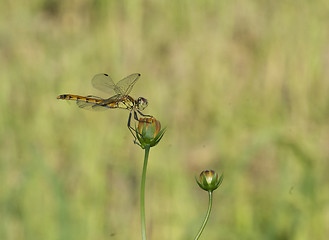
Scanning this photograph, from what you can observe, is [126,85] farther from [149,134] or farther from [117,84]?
[149,134]

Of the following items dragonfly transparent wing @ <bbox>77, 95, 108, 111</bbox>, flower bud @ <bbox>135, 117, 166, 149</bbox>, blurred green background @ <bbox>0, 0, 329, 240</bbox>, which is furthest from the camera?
blurred green background @ <bbox>0, 0, 329, 240</bbox>

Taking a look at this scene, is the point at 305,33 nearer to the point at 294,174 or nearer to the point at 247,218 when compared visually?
the point at 294,174

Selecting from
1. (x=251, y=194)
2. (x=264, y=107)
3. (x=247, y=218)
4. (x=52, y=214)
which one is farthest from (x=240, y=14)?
(x=52, y=214)

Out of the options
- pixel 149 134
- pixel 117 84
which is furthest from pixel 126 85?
pixel 149 134

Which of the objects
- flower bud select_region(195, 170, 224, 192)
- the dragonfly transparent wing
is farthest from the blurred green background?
flower bud select_region(195, 170, 224, 192)

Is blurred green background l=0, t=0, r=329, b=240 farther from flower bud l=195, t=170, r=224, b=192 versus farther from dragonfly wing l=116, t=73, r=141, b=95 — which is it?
flower bud l=195, t=170, r=224, b=192

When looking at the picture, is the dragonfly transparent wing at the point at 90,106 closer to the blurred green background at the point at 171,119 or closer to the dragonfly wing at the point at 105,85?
the dragonfly wing at the point at 105,85

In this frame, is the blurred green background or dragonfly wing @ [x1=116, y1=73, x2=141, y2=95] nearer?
dragonfly wing @ [x1=116, y1=73, x2=141, y2=95]
